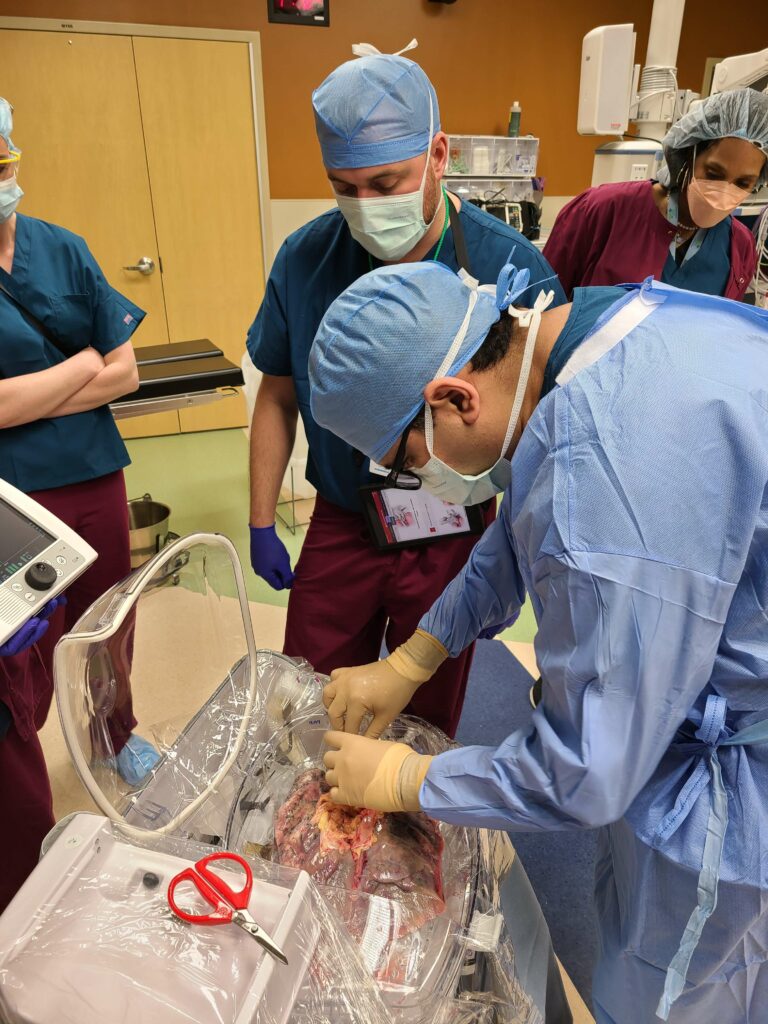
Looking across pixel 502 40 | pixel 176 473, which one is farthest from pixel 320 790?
pixel 502 40

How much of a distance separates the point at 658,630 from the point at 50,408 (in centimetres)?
144

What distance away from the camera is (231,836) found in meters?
0.95

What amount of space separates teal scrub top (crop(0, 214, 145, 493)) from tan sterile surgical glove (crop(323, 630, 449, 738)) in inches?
38.0

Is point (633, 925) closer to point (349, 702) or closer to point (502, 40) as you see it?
point (349, 702)

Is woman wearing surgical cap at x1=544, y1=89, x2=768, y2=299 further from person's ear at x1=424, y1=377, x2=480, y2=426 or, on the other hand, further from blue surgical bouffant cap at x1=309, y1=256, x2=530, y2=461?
person's ear at x1=424, y1=377, x2=480, y2=426

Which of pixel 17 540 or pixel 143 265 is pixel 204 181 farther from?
pixel 17 540

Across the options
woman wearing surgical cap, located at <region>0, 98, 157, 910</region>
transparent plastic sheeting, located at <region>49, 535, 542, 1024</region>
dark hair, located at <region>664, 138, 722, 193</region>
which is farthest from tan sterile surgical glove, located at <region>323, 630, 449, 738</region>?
dark hair, located at <region>664, 138, 722, 193</region>

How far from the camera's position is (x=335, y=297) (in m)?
1.41

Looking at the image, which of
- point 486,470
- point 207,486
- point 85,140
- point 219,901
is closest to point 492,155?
point 85,140

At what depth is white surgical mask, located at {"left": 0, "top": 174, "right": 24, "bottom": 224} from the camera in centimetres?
143

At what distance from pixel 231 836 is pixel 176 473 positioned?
3320 mm

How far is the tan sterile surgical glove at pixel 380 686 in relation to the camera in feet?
3.60

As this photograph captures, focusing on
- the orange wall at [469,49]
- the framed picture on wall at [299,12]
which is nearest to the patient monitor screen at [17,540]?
the orange wall at [469,49]

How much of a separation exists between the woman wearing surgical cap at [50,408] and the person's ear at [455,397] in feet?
3.10
